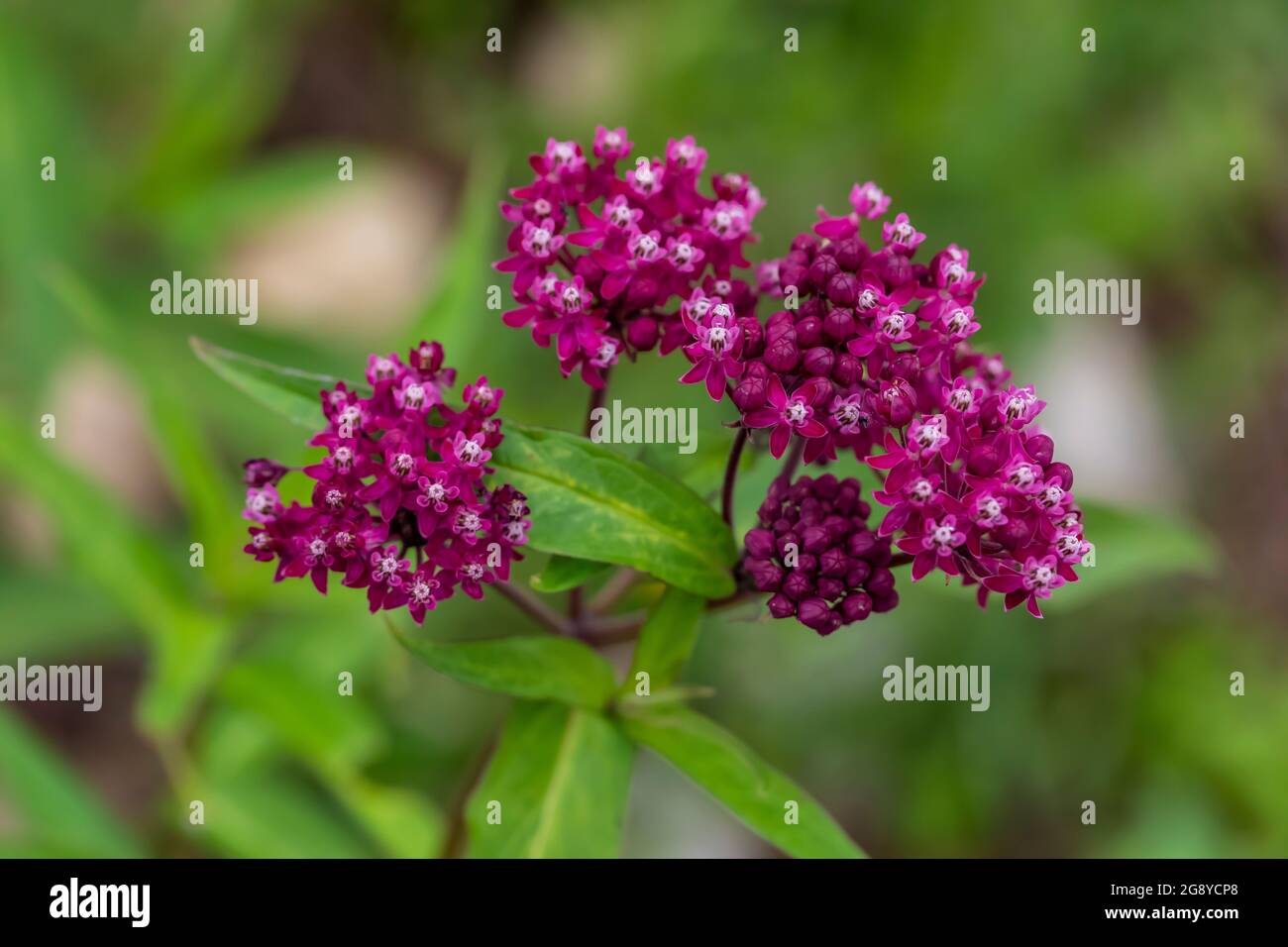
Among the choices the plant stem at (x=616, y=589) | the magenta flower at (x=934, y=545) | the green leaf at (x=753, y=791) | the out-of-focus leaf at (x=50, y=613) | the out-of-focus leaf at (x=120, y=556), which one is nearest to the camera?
the magenta flower at (x=934, y=545)

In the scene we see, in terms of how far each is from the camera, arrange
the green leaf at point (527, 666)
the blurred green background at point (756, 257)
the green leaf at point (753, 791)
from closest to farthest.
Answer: the green leaf at point (527, 666), the green leaf at point (753, 791), the blurred green background at point (756, 257)

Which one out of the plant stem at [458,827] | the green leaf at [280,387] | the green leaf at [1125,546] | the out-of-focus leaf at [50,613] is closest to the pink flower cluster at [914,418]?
the green leaf at [280,387]

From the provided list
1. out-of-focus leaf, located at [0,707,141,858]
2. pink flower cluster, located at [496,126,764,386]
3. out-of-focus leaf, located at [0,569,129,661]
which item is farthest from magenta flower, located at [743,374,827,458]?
out-of-focus leaf, located at [0,569,129,661]

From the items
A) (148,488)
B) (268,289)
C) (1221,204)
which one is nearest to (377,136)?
(268,289)

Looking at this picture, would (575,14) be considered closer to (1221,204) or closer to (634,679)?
(1221,204)

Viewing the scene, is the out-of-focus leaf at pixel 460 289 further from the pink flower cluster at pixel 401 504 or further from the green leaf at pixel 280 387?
the pink flower cluster at pixel 401 504

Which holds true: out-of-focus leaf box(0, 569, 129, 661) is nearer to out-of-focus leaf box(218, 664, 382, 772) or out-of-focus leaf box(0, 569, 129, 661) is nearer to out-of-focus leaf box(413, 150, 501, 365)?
out-of-focus leaf box(218, 664, 382, 772)

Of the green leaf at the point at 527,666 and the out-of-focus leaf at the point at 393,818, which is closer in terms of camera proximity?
the green leaf at the point at 527,666

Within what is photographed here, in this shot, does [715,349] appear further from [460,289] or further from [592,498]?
[460,289]

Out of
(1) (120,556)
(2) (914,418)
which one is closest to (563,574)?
(2) (914,418)
